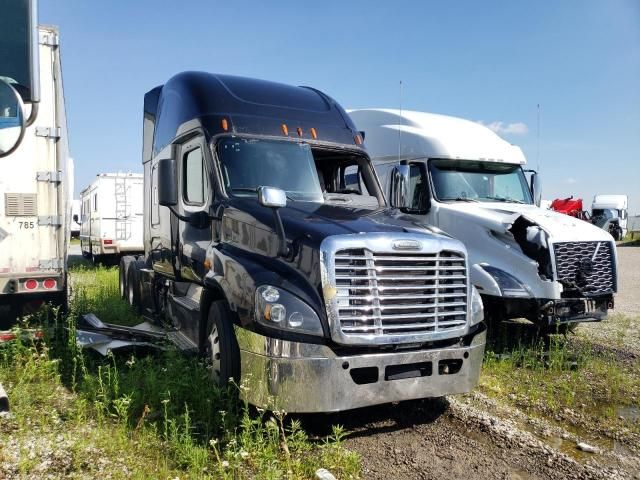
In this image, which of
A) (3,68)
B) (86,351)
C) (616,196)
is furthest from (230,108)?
(616,196)

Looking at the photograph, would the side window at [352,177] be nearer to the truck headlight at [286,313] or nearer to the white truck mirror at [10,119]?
the truck headlight at [286,313]

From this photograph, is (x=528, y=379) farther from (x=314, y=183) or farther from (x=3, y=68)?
(x=3, y=68)

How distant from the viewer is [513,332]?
823cm

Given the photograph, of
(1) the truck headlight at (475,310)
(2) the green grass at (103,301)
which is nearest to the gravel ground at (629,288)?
(1) the truck headlight at (475,310)

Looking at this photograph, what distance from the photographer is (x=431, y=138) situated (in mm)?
8156

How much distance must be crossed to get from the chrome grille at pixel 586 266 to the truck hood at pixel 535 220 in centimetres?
10

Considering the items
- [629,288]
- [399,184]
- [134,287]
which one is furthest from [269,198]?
[629,288]

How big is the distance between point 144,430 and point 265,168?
8.67 ft

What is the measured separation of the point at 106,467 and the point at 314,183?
3.12m

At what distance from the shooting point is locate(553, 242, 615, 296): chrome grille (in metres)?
6.63

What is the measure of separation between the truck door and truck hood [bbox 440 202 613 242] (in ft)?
12.3

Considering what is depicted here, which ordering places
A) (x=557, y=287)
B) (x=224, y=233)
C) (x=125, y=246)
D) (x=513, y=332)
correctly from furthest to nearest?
(x=125, y=246), (x=513, y=332), (x=557, y=287), (x=224, y=233)

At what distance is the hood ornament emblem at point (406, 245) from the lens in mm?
4062

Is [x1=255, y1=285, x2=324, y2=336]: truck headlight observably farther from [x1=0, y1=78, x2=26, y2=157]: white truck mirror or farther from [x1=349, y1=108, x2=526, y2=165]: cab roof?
[x1=349, y1=108, x2=526, y2=165]: cab roof
